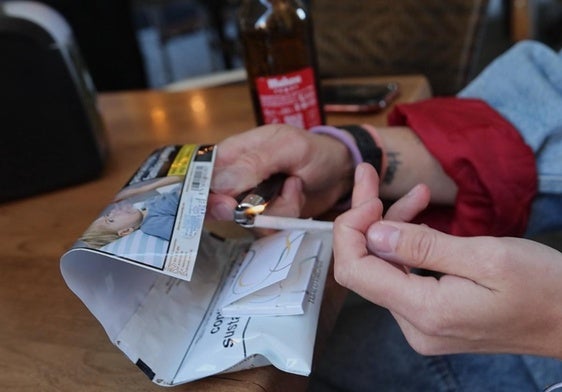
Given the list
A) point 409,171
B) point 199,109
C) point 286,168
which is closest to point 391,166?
point 409,171

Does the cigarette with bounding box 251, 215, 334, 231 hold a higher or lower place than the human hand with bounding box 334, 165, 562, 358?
higher

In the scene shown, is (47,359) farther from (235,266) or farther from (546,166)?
(546,166)

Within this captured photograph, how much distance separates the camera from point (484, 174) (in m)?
0.54

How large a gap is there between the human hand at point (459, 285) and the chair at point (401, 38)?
82 cm

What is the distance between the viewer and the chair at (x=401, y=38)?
1.11 metres

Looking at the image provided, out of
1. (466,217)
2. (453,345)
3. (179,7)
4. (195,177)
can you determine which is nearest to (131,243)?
(195,177)

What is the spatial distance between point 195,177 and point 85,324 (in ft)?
0.45

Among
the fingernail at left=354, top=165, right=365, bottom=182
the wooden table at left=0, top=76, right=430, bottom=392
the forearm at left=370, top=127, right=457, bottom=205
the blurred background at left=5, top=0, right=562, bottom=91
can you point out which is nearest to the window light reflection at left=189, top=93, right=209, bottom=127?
the wooden table at left=0, top=76, right=430, bottom=392

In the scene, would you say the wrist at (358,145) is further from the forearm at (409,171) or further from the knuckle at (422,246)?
the knuckle at (422,246)

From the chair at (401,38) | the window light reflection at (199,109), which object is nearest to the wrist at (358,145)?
the window light reflection at (199,109)

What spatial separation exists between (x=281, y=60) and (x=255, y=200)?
230 millimetres

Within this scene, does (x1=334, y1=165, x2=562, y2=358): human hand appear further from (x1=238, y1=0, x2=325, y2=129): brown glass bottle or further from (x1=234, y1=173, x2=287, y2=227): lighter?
(x1=238, y1=0, x2=325, y2=129): brown glass bottle

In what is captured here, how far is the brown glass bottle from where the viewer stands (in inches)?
23.8

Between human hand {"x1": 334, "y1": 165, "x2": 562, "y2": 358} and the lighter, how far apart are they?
0.28 ft
